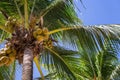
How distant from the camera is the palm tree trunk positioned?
6297 mm

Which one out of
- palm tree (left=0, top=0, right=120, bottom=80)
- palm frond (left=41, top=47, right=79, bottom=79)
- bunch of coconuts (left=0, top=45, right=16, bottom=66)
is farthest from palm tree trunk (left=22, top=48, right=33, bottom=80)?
palm frond (left=41, top=47, right=79, bottom=79)

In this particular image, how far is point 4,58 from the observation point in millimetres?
6742

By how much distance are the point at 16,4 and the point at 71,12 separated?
1525mm

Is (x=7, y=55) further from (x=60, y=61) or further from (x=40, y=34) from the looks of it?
(x=60, y=61)

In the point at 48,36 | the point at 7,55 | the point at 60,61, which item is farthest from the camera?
the point at 60,61

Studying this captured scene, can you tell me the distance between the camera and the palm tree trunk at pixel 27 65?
6297 millimetres

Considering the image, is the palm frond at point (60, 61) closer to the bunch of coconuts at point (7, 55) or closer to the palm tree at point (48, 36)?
the palm tree at point (48, 36)

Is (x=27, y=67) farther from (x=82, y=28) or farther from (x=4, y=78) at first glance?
(x=4, y=78)

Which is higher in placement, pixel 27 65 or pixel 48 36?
pixel 48 36

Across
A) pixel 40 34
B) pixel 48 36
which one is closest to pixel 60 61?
pixel 48 36

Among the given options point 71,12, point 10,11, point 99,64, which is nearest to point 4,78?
point 10,11

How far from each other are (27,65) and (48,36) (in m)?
0.88

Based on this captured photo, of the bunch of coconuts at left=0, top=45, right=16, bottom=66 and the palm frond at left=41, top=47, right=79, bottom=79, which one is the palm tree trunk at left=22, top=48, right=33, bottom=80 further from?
the palm frond at left=41, top=47, right=79, bottom=79

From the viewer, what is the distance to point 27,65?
6.50 meters
